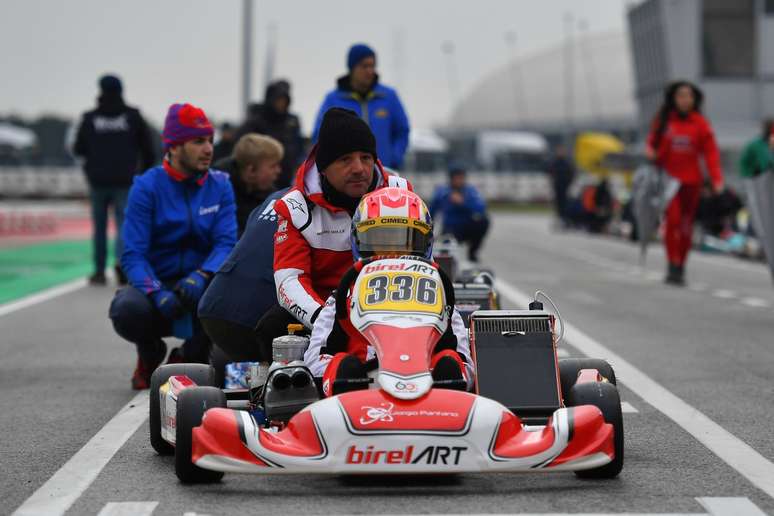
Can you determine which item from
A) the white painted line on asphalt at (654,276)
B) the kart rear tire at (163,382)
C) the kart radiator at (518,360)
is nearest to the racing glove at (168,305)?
the kart rear tire at (163,382)

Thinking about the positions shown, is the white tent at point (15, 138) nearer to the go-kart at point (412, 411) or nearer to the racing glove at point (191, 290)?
the racing glove at point (191, 290)

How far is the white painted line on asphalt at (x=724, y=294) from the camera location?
1622 cm

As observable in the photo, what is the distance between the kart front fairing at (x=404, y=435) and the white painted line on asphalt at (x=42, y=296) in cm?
848

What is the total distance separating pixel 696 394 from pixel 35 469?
153 inches

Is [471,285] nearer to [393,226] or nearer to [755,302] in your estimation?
[393,226]

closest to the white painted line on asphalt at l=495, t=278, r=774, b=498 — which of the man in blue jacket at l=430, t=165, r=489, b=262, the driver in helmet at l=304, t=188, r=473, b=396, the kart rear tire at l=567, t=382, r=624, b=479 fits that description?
the kart rear tire at l=567, t=382, r=624, b=479

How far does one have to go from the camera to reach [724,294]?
16.6 m

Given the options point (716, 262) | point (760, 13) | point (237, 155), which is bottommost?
point (716, 262)

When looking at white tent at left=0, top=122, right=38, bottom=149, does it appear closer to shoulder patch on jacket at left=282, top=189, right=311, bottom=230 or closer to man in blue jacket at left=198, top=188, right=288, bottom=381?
man in blue jacket at left=198, top=188, right=288, bottom=381

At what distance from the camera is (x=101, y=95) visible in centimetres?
1686

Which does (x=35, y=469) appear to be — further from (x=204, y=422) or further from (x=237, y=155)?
(x=237, y=155)

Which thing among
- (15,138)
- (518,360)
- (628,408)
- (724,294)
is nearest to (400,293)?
(518,360)

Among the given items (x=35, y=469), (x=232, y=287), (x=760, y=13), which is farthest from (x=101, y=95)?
(x=760, y=13)

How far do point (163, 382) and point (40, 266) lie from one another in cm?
1482
